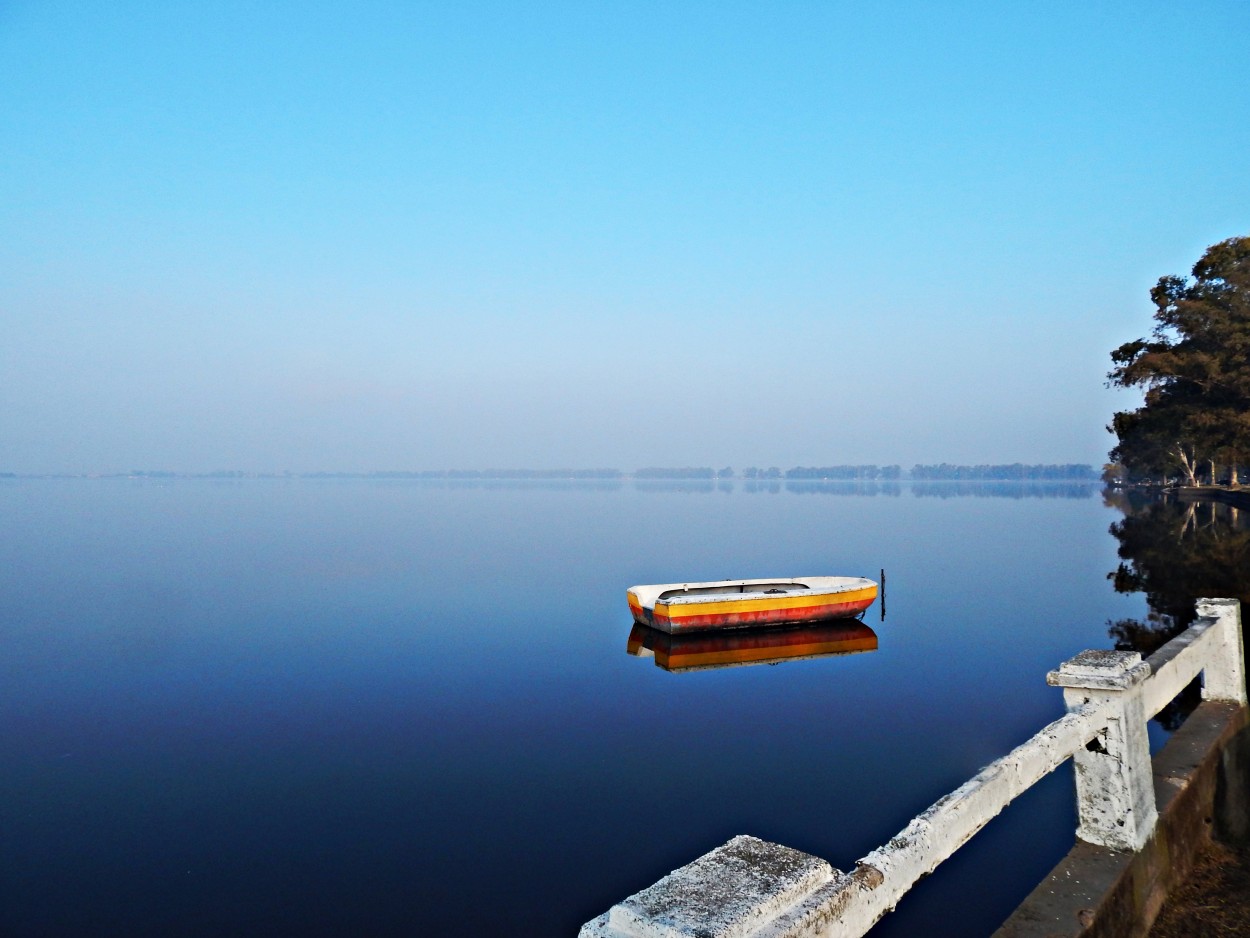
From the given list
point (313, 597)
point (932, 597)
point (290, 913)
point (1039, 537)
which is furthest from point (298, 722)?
point (1039, 537)

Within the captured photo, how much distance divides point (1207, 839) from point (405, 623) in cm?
2532

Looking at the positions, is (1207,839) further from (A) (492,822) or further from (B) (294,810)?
(B) (294,810)

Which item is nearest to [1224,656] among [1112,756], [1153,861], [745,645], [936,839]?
[1153,861]

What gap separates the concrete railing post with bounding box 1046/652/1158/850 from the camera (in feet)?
17.8

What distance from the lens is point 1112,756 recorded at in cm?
547

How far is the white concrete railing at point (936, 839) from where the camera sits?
266cm

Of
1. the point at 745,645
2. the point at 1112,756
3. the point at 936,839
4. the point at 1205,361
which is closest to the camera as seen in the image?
the point at 936,839

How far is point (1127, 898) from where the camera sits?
534cm

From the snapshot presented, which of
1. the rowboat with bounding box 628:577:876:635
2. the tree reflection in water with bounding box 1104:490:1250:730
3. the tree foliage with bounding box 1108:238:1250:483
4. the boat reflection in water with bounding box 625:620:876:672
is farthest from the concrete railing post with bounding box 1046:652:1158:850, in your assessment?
the tree foliage with bounding box 1108:238:1250:483

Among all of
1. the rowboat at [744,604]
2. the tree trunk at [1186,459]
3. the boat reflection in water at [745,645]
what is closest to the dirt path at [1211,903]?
the boat reflection in water at [745,645]

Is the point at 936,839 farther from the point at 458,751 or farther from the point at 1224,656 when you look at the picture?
the point at 458,751

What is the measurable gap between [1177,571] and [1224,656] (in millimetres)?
28765

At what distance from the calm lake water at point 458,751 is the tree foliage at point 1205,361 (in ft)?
113

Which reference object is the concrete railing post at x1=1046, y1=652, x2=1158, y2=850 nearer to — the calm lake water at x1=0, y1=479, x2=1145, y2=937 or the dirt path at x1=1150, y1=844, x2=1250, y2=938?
the dirt path at x1=1150, y1=844, x2=1250, y2=938
